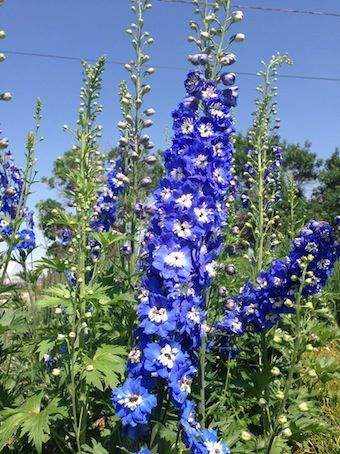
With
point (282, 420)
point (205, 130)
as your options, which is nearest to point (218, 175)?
point (205, 130)

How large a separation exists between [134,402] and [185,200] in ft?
3.05

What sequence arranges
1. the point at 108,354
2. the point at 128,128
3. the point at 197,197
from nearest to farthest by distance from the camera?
the point at 197,197, the point at 108,354, the point at 128,128

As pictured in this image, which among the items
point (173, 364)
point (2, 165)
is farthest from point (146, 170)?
point (173, 364)

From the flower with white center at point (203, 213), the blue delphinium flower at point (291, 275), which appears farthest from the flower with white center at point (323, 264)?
the flower with white center at point (203, 213)

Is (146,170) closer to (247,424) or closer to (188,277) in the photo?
(188,277)

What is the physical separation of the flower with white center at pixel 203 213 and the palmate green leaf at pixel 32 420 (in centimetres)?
127

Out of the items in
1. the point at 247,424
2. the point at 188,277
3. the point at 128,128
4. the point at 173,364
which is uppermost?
the point at 128,128

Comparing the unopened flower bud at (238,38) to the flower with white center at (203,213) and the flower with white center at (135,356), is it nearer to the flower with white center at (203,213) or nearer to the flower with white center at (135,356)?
the flower with white center at (203,213)

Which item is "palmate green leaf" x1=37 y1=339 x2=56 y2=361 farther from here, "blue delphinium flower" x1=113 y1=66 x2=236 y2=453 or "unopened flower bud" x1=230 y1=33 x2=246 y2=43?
"unopened flower bud" x1=230 y1=33 x2=246 y2=43

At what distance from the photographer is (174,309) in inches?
79.4

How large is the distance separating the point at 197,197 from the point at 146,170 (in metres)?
1.27

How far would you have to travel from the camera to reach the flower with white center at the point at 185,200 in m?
2.10

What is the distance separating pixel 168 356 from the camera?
201 cm

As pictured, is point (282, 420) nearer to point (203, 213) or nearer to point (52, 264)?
point (203, 213)
